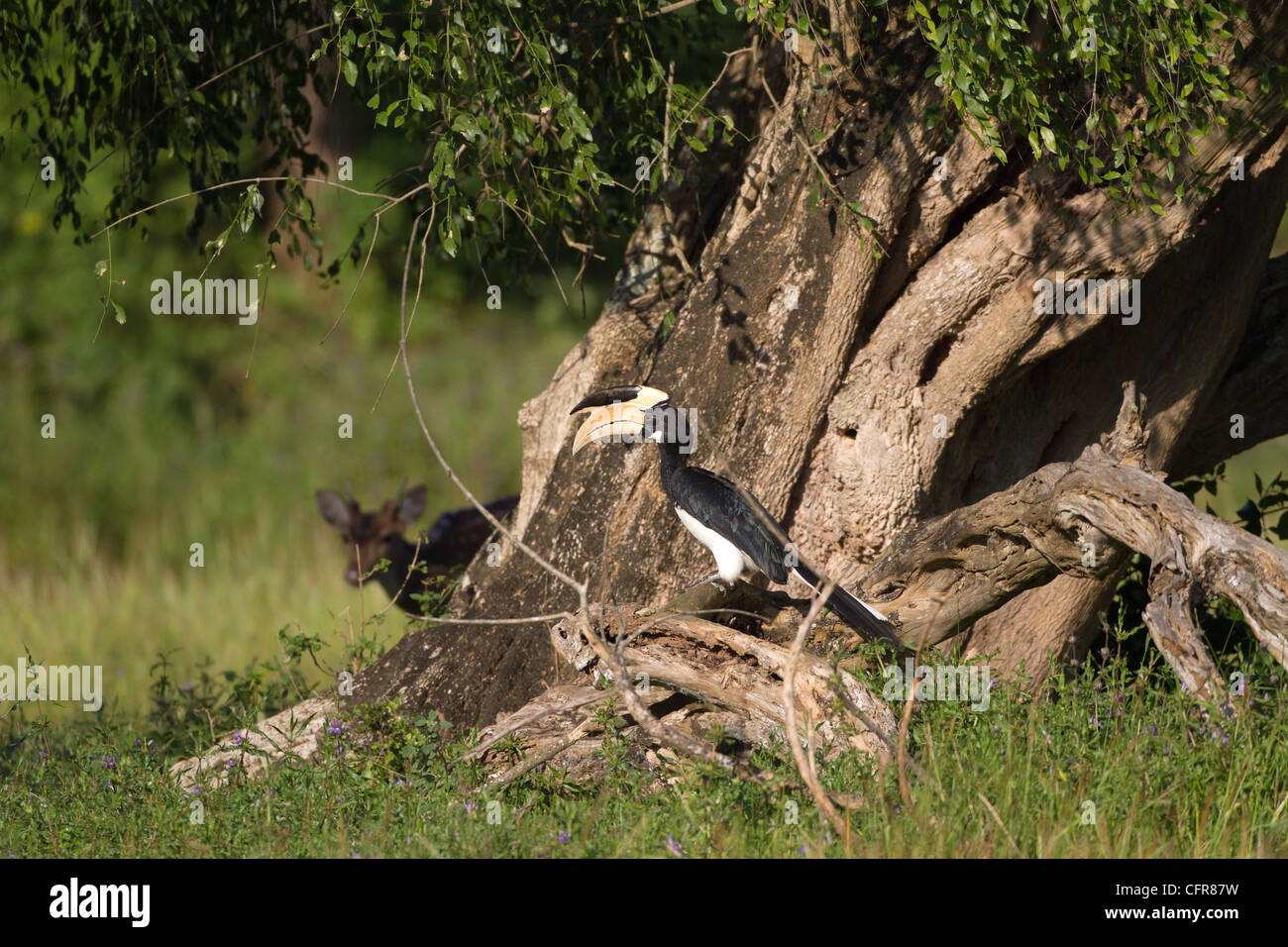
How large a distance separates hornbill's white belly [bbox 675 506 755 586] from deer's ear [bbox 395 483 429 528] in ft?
16.1

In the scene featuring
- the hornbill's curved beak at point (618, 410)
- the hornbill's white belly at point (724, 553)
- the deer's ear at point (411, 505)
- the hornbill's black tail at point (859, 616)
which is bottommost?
the hornbill's black tail at point (859, 616)

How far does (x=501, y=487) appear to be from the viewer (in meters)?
15.0

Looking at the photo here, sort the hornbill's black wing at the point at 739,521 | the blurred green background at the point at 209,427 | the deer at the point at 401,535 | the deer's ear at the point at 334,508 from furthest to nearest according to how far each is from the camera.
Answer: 1. the blurred green background at the point at 209,427
2. the deer's ear at the point at 334,508
3. the deer at the point at 401,535
4. the hornbill's black wing at the point at 739,521

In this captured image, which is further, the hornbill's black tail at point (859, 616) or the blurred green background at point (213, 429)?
the blurred green background at point (213, 429)

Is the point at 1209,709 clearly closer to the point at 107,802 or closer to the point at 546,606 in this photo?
the point at 546,606

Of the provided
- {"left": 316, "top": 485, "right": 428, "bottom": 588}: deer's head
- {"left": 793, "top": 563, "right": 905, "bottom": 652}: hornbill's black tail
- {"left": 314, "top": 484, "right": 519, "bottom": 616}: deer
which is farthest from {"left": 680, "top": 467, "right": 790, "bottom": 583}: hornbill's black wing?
{"left": 316, "top": 485, "right": 428, "bottom": 588}: deer's head

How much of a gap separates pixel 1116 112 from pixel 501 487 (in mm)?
10585

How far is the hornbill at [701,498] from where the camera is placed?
5.18m

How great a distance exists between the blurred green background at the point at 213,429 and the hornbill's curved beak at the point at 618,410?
14.6ft

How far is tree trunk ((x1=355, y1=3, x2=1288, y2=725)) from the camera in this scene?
17.6 ft

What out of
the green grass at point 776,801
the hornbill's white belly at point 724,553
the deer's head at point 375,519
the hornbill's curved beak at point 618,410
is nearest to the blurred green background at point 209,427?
the deer's head at point 375,519

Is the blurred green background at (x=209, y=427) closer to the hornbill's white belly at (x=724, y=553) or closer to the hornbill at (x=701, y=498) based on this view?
the hornbill at (x=701, y=498)
